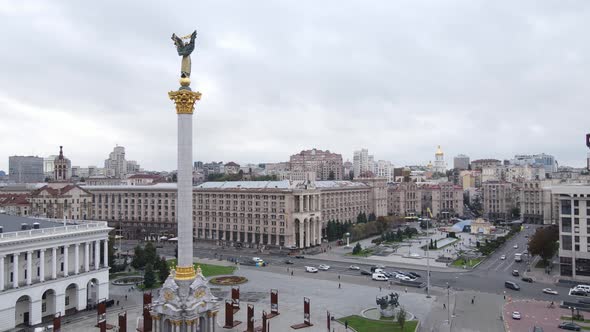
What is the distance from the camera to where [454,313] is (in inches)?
2045

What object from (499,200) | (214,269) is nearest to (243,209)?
(214,269)

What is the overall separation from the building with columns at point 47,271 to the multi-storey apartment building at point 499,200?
471ft

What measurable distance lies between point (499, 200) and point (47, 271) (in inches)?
6046

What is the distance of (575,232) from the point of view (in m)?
69.6

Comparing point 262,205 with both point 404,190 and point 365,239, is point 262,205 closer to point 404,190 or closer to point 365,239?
point 365,239

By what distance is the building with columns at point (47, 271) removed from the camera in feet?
154

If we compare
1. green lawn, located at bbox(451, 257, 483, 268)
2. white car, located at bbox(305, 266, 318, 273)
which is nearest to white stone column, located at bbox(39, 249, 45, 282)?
white car, located at bbox(305, 266, 318, 273)

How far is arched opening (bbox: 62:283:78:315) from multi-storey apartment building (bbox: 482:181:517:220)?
14594cm

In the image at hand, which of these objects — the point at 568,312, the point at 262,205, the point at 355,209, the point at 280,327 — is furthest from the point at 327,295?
the point at 355,209

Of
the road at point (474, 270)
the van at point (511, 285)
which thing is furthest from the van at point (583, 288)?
the van at point (511, 285)

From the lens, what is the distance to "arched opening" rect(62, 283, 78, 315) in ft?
175

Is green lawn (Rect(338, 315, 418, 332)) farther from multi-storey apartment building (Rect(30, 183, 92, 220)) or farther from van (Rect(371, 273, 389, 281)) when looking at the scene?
multi-storey apartment building (Rect(30, 183, 92, 220))

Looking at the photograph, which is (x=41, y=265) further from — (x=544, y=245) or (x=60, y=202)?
(x=544, y=245)

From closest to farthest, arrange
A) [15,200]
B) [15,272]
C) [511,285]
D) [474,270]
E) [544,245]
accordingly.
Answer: [15,272] < [511,285] < [544,245] < [474,270] < [15,200]
